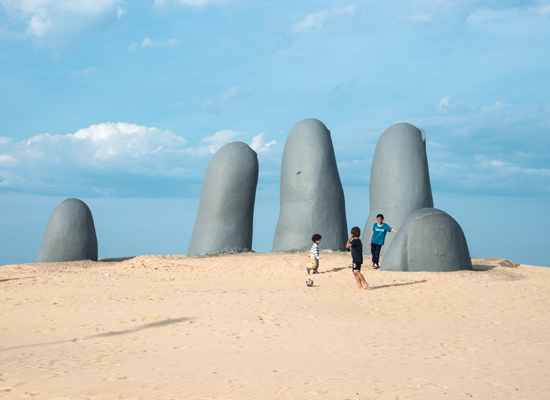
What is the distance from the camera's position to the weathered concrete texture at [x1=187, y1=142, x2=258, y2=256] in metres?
17.0

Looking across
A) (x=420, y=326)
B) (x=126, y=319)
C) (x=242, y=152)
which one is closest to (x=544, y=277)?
(x=420, y=326)

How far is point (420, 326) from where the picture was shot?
747cm

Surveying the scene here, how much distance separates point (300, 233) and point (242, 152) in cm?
376

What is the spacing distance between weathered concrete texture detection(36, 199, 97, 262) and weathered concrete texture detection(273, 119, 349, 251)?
6659 millimetres

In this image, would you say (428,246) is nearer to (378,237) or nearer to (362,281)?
(378,237)

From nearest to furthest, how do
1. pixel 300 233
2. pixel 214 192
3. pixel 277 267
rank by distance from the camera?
pixel 277 267, pixel 300 233, pixel 214 192

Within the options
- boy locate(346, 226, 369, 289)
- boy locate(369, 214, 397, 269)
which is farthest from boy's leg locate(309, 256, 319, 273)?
boy locate(369, 214, 397, 269)

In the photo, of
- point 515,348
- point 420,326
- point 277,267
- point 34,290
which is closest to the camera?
point 515,348

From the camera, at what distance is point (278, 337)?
6.56m

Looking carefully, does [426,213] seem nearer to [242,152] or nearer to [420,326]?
[420,326]

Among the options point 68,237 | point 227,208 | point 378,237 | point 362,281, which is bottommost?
point 362,281

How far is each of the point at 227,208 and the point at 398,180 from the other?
18.3 ft

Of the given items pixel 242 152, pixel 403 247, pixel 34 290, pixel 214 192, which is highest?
pixel 242 152

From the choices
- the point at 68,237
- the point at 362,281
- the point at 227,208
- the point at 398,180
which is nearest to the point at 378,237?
the point at 362,281
